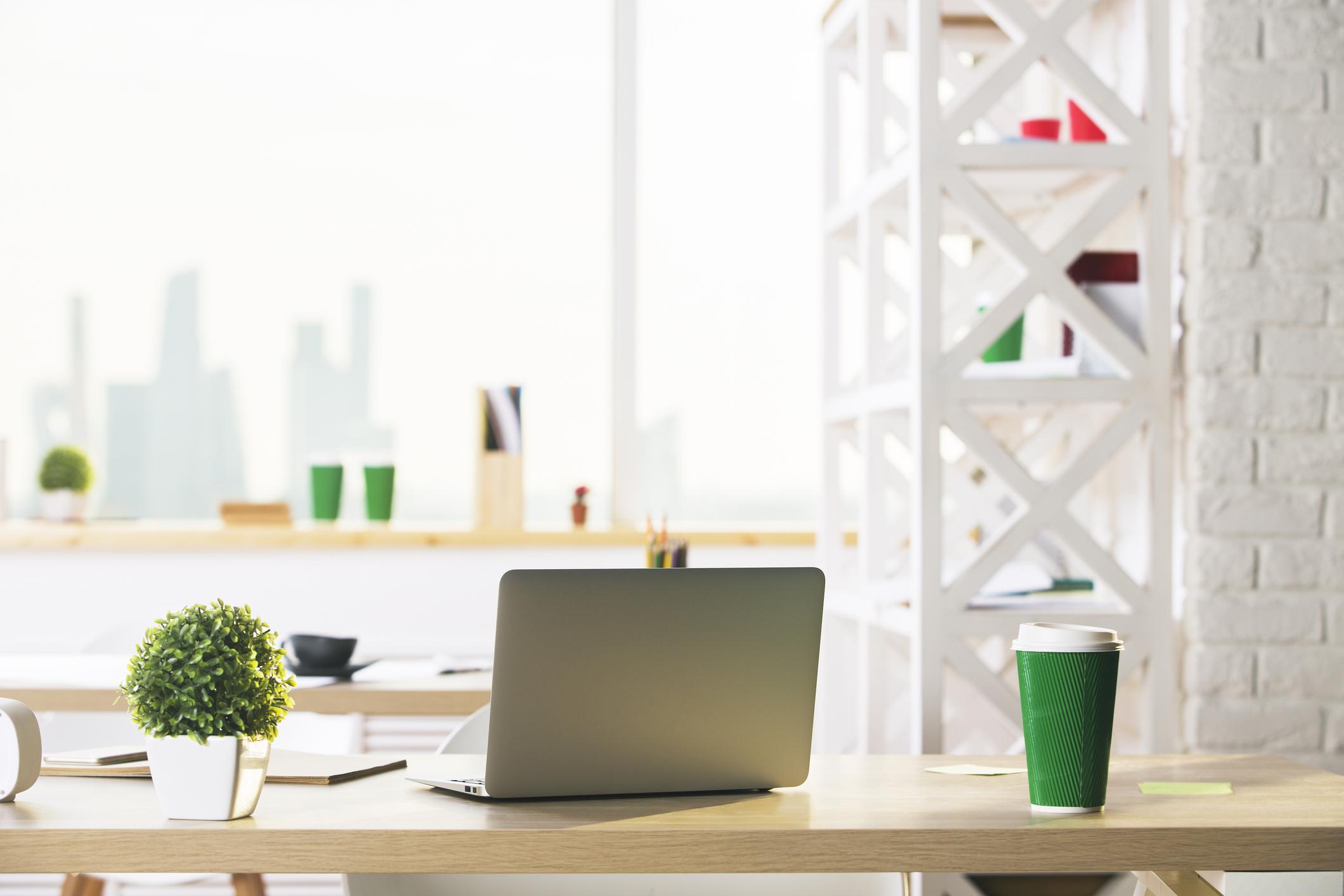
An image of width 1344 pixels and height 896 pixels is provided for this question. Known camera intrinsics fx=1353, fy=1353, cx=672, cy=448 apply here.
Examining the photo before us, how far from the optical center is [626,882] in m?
1.73

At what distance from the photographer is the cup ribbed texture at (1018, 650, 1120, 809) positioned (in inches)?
50.9

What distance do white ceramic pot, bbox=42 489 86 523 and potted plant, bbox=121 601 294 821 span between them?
7.20 feet

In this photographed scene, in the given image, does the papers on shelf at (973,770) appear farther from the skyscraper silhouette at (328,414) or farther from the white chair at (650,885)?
the skyscraper silhouette at (328,414)

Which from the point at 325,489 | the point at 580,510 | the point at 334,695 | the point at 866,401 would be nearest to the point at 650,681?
the point at 334,695

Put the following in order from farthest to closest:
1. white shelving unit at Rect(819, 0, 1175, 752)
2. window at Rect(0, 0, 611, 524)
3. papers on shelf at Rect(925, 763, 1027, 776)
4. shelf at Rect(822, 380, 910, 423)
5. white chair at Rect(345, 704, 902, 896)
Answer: window at Rect(0, 0, 611, 524) → shelf at Rect(822, 380, 910, 423) → white shelving unit at Rect(819, 0, 1175, 752) → white chair at Rect(345, 704, 902, 896) → papers on shelf at Rect(925, 763, 1027, 776)

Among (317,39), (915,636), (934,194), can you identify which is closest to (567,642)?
(915,636)

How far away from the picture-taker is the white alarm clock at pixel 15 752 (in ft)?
4.15

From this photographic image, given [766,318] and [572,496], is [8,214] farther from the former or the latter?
[766,318]

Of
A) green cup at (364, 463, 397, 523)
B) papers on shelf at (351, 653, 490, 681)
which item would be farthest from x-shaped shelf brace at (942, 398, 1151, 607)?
green cup at (364, 463, 397, 523)

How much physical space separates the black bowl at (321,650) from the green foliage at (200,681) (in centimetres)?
102

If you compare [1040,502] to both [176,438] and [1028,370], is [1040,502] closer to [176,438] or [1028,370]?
[1028,370]

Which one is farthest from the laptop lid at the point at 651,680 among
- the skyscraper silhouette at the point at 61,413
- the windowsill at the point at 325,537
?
the skyscraper silhouette at the point at 61,413

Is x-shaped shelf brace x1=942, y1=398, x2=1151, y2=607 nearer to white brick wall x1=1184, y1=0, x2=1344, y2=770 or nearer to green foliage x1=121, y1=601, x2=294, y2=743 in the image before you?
white brick wall x1=1184, y1=0, x2=1344, y2=770

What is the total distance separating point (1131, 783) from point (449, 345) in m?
2.29
